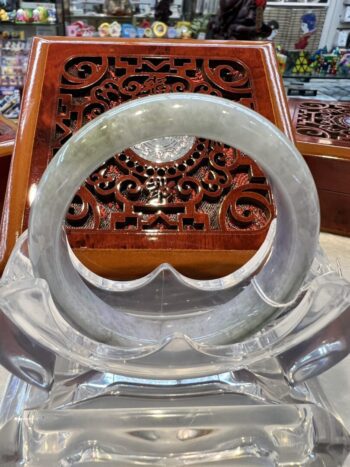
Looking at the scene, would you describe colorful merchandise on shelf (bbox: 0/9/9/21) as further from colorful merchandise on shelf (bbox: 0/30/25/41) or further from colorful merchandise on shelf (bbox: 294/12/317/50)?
colorful merchandise on shelf (bbox: 294/12/317/50)

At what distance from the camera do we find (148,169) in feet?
2.84

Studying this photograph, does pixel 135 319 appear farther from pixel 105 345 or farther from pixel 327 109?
pixel 327 109

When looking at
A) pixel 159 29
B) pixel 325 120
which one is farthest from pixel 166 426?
pixel 159 29

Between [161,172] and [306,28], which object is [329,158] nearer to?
[161,172]

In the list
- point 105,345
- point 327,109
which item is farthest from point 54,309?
point 327,109

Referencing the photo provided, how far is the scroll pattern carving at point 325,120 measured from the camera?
112 centimetres

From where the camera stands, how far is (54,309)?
1.57 ft

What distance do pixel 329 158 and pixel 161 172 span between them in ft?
1.43

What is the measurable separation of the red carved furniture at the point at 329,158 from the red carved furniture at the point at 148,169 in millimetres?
197

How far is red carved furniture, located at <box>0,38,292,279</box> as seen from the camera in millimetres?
780

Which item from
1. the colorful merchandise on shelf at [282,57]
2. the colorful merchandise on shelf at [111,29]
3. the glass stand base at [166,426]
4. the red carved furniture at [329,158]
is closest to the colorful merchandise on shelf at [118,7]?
the colorful merchandise on shelf at [111,29]

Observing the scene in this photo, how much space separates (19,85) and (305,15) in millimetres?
1452

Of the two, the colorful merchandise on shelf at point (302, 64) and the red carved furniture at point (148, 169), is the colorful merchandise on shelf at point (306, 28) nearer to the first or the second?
the colorful merchandise on shelf at point (302, 64)

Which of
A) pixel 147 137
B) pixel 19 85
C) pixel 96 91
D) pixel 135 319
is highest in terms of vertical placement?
pixel 147 137
